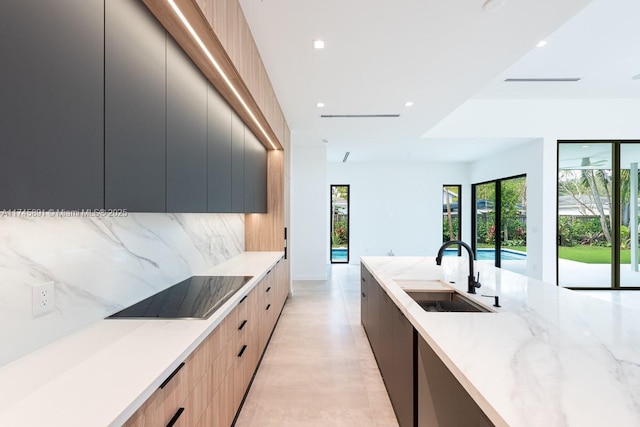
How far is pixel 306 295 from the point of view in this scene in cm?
501

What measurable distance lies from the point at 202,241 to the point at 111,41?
1924mm

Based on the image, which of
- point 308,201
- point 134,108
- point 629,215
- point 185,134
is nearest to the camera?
point 134,108

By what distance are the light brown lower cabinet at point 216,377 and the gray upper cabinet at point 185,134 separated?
0.74 meters

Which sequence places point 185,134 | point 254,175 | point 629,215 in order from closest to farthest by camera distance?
point 185,134 → point 254,175 → point 629,215

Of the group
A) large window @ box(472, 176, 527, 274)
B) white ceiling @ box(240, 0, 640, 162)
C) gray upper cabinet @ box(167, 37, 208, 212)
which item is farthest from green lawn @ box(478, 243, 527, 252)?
gray upper cabinet @ box(167, 37, 208, 212)

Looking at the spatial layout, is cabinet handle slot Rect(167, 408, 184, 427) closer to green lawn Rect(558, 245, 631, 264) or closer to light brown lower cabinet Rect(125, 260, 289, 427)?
light brown lower cabinet Rect(125, 260, 289, 427)

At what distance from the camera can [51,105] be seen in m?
0.81

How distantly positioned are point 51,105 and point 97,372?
2.73 feet

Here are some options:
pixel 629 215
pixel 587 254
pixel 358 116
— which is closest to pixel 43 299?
pixel 358 116

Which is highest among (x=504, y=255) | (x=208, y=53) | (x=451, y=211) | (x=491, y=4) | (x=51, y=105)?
(x=491, y=4)

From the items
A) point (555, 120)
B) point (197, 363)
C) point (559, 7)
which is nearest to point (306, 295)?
point (197, 363)

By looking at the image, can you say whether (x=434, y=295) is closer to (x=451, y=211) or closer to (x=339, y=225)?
(x=339, y=225)

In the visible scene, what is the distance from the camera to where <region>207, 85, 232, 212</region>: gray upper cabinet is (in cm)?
204

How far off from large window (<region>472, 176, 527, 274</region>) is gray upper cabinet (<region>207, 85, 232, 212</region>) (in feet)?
20.1
